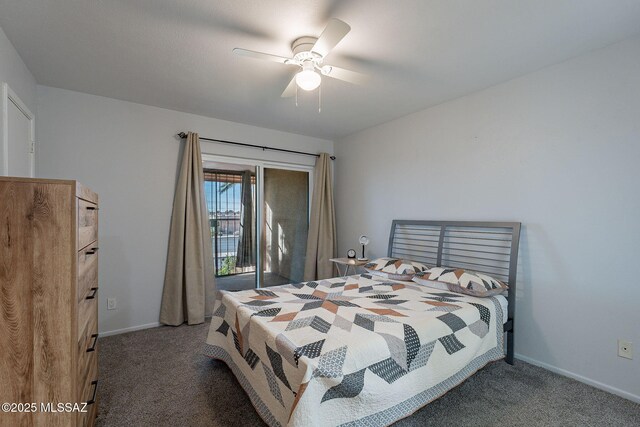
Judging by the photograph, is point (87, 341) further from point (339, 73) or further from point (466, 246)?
point (466, 246)

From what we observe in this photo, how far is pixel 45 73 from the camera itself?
2.50 meters

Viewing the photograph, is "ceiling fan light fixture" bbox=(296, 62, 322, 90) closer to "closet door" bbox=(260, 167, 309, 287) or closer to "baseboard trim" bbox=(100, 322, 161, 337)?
"closet door" bbox=(260, 167, 309, 287)

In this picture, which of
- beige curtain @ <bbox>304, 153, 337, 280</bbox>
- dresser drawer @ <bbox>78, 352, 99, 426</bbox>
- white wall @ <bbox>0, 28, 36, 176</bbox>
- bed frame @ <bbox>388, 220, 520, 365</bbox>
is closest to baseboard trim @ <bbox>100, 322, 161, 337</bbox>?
dresser drawer @ <bbox>78, 352, 99, 426</bbox>

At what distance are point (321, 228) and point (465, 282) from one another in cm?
234

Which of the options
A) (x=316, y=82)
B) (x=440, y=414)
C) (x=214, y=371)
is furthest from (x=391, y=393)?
(x=316, y=82)

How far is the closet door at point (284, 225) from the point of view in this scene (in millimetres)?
4207

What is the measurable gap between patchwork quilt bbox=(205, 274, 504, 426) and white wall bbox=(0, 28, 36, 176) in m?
1.93

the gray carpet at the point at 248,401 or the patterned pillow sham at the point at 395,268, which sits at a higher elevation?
the patterned pillow sham at the point at 395,268

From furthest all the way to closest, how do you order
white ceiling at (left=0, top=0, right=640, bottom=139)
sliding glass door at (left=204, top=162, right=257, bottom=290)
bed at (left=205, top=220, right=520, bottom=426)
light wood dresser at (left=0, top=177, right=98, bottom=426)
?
sliding glass door at (left=204, top=162, right=257, bottom=290) → white ceiling at (left=0, top=0, right=640, bottom=139) → bed at (left=205, top=220, right=520, bottom=426) → light wood dresser at (left=0, top=177, right=98, bottom=426)

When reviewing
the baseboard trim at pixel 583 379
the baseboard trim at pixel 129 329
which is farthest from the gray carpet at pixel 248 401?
the baseboard trim at pixel 129 329

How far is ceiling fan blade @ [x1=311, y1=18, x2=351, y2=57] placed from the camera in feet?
5.13

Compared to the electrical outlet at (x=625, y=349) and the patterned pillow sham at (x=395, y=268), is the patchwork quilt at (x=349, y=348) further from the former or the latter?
the electrical outlet at (x=625, y=349)

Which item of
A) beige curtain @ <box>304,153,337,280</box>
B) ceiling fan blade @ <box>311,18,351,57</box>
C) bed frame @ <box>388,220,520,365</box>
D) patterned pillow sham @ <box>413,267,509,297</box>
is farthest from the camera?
beige curtain @ <box>304,153,337,280</box>

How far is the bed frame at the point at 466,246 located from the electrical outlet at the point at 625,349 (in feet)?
2.11
